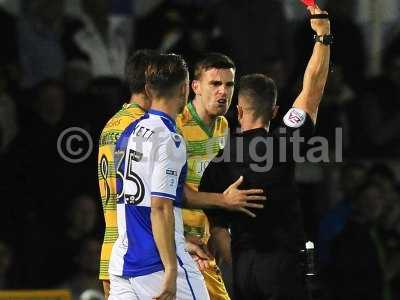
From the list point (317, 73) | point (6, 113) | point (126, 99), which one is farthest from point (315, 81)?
point (6, 113)

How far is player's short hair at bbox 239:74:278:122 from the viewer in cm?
743

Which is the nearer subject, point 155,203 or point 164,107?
point 155,203

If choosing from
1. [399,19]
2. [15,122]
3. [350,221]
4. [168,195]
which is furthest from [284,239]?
[399,19]

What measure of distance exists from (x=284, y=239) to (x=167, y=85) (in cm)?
120

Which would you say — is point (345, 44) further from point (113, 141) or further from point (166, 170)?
point (166, 170)

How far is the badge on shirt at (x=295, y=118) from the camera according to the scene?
714cm

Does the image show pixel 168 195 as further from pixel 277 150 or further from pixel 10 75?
pixel 10 75

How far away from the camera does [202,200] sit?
7.36 metres

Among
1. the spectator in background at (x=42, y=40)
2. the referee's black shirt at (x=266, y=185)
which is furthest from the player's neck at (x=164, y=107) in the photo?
the spectator in background at (x=42, y=40)

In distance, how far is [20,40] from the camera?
1212cm

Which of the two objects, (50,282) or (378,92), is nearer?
(50,282)

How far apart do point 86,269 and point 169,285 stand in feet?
14.8

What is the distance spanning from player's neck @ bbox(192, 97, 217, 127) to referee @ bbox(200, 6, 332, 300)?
2.27 ft

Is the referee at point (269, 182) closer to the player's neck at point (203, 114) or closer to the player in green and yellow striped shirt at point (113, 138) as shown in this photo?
the player in green and yellow striped shirt at point (113, 138)
